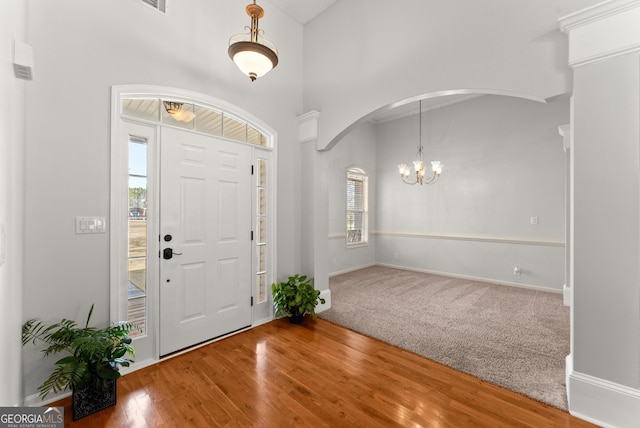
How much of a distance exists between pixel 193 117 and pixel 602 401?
404cm

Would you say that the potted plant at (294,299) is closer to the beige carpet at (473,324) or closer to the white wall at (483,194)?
the beige carpet at (473,324)

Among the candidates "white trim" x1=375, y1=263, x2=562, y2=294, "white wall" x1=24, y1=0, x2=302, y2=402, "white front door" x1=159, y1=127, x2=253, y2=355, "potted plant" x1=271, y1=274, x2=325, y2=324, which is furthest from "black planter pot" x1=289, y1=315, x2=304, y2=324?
"white trim" x1=375, y1=263, x2=562, y2=294

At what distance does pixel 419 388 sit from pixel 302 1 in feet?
14.7

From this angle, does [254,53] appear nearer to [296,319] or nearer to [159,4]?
[159,4]

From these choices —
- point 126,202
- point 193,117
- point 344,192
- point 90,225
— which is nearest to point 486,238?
point 344,192

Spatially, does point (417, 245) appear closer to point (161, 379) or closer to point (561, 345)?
point (561, 345)

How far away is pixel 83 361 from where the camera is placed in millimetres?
1867

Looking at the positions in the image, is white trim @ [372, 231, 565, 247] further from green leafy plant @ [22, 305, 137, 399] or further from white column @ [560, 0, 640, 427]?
green leafy plant @ [22, 305, 137, 399]

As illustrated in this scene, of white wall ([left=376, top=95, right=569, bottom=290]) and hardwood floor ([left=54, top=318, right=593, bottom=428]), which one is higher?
white wall ([left=376, top=95, right=569, bottom=290])

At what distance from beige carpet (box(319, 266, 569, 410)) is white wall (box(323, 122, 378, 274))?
0.93 meters

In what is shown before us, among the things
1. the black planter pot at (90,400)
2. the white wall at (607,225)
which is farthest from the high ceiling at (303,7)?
the black planter pot at (90,400)

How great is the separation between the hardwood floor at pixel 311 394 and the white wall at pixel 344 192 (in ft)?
11.4

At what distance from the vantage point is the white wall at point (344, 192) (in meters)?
6.20

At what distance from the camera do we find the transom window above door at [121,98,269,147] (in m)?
2.55
